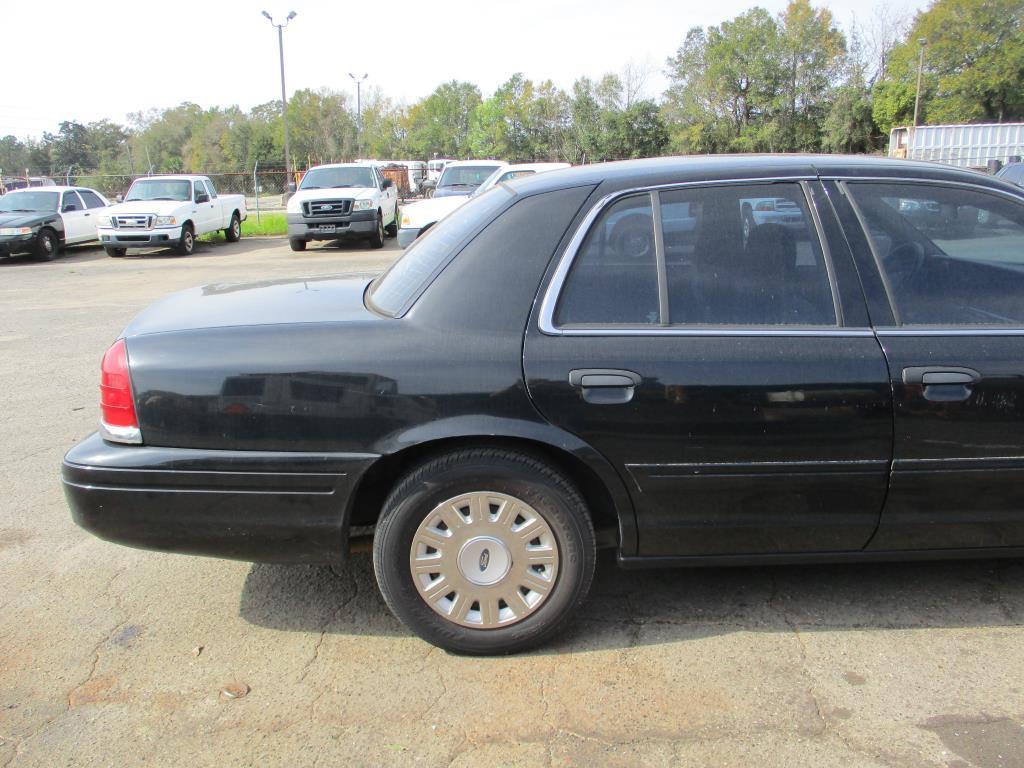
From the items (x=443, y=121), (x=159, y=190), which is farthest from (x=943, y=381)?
(x=443, y=121)

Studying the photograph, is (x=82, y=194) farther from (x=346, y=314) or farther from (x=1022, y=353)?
(x=1022, y=353)

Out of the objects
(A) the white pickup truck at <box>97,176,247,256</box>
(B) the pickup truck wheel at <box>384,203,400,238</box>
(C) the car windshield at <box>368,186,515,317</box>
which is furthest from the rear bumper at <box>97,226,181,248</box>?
(C) the car windshield at <box>368,186,515,317</box>

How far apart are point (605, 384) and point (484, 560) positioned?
0.74m

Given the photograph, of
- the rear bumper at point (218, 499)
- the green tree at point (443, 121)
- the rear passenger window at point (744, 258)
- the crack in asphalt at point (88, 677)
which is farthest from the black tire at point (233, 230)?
the green tree at point (443, 121)

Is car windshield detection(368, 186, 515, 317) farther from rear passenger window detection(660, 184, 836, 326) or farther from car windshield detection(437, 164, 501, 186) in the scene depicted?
car windshield detection(437, 164, 501, 186)

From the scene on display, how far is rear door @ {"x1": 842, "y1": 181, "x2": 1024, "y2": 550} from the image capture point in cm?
290

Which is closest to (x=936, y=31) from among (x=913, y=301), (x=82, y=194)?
(x=82, y=194)

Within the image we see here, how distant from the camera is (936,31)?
5341 cm

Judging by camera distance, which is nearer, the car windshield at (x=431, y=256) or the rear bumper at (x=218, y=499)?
the rear bumper at (x=218, y=499)

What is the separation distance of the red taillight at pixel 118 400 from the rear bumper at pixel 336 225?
16.2m

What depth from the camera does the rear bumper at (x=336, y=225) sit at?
18719 mm

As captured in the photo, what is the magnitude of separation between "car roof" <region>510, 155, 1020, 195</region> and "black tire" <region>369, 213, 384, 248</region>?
16414 millimetres

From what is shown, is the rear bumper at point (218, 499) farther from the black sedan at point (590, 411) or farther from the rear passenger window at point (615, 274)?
the rear passenger window at point (615, 274)

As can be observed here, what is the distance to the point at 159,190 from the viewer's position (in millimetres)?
19688
